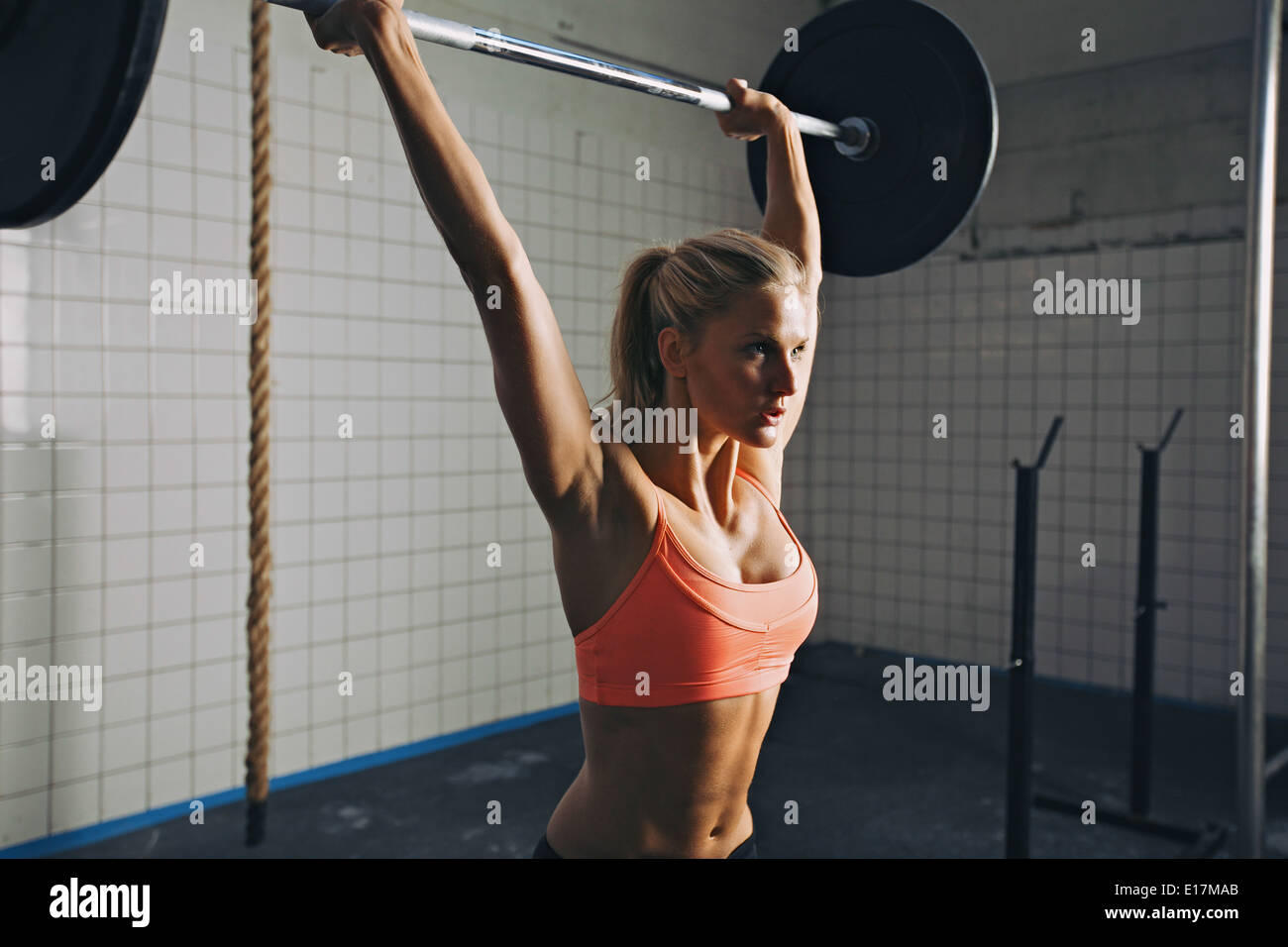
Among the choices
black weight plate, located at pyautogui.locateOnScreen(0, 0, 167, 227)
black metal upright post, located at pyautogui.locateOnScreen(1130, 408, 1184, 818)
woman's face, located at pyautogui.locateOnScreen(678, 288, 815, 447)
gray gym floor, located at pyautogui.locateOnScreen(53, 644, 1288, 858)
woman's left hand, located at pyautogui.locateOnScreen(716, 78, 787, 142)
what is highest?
woman's left hand, located at pyautogui.locateOnScreen(716, 78, 787, 142)

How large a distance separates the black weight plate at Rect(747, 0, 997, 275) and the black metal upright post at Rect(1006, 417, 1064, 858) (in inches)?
45.9

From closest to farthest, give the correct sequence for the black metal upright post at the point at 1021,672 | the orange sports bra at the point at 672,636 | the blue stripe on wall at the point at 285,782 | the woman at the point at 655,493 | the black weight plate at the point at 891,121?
the woman at the point at 655,493 → the orange sports bra at the point at 672,636 → the black weight plate at the point at 891,121 → the black metal upright post at the point at 1021,672 → the blue stripe on wall at the point at 285,782

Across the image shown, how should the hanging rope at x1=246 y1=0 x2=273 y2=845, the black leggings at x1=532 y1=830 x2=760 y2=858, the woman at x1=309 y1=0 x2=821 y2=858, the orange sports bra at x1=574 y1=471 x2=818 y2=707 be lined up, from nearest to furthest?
1. the woman at x1=309 y1=0 x2=821 y2=858
2. the orange sports bra at x1=574 y1=471 x2=818 y2=707
3. the black leggings at x1=532 y1=830 x2=760 y2=858
4. the hanging rope at x1=246 y1=0 x2=273 y2=845

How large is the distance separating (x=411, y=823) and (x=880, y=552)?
2.97 meters

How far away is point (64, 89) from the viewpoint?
3.63ft

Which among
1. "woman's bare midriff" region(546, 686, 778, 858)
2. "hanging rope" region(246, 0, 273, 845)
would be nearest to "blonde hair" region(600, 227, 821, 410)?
"woman's bare midriff" region(546, 686, 778, 858)

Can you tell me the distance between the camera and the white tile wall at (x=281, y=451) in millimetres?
2891

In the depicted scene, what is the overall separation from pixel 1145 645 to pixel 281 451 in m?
2.81

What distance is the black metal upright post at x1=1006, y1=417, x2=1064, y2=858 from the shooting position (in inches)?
102

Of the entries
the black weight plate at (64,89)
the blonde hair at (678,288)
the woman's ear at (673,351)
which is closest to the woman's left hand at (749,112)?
the blonde hair at (678,288)

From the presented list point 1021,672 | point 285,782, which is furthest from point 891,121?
point 285,782

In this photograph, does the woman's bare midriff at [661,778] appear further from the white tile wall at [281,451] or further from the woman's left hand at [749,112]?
the white tile wall at [281,451]

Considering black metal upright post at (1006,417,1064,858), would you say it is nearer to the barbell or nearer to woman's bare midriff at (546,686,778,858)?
the barbell

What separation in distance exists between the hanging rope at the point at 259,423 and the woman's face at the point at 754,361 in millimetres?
630
